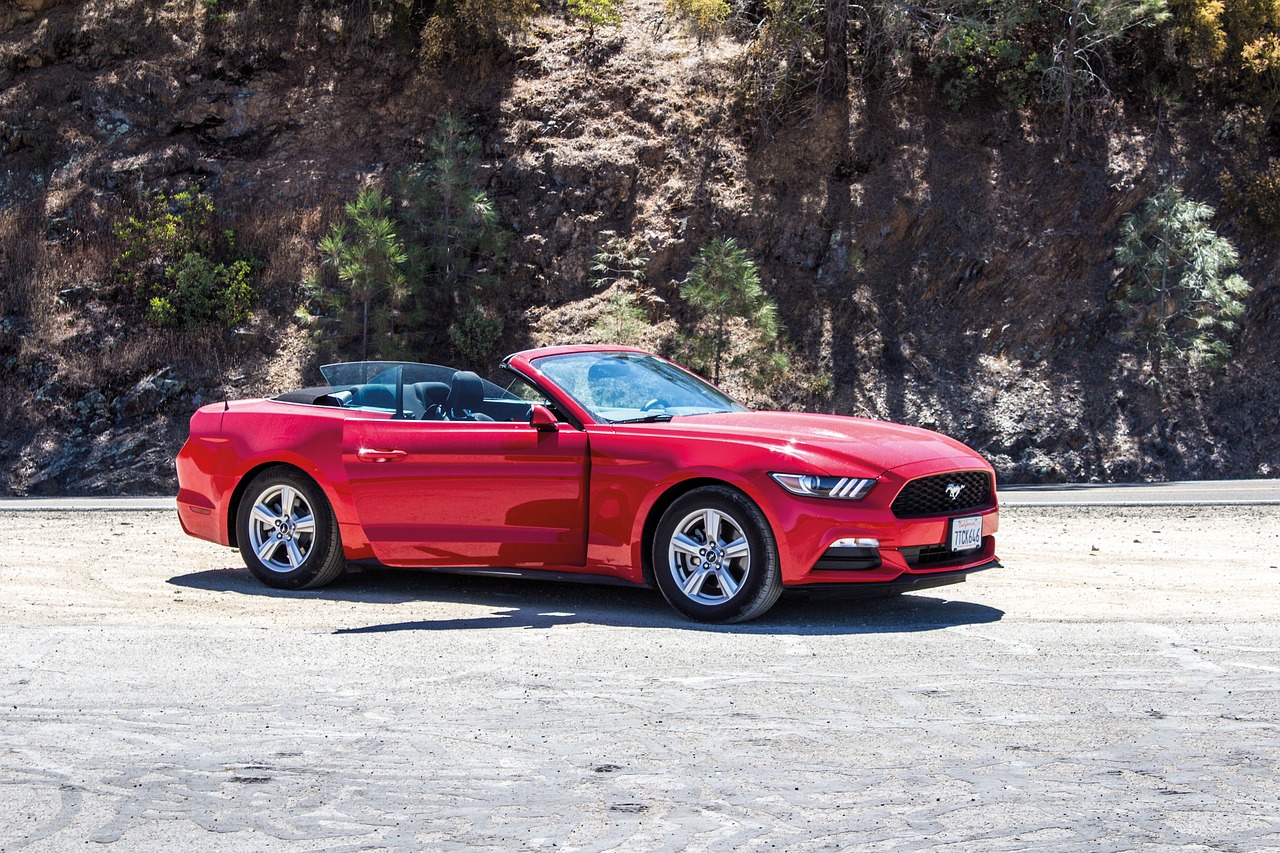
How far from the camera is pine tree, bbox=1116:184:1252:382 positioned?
69.4 feet

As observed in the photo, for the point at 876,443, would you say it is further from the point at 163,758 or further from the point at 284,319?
the point at 284,319

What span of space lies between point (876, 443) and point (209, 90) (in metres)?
22.9

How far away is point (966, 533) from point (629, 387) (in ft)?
7.46

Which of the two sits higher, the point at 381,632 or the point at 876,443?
the point at 876,443

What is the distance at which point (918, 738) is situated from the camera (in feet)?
17.1

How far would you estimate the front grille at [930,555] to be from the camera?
737 cm

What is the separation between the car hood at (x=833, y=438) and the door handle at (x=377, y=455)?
5.60 ft

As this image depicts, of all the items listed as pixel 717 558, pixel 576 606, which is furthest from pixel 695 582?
pixel 576 606

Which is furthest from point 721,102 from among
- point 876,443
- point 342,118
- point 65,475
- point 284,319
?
point 876,443

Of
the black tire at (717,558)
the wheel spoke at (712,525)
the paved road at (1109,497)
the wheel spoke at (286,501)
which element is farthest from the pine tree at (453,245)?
the wheel spoke at (712,525)

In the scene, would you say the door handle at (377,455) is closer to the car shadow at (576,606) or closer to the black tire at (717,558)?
the car shadow at (576,606)

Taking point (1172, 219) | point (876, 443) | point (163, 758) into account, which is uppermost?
point (1172, 219)

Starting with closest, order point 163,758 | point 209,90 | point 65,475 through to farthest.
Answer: point 163,758, point 65,475, point 209,90

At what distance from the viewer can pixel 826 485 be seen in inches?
286
